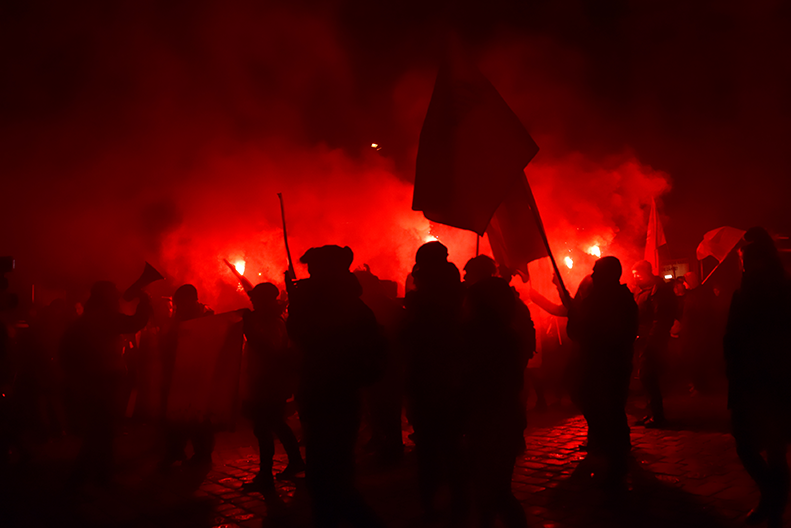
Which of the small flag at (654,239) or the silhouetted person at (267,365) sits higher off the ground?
the small flag at (654,239)

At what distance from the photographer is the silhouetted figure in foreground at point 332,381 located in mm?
2887

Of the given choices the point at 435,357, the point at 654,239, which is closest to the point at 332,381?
the point at 435,357

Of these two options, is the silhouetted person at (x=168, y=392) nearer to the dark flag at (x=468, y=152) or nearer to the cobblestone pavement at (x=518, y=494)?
the cobblestone pavement at (x=518, y=494)

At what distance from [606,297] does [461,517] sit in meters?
1.97

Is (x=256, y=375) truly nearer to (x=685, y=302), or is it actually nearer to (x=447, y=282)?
(x=447, y=282)

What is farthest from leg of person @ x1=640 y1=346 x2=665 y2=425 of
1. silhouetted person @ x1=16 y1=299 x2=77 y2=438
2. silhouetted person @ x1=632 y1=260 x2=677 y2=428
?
silhouetted person @ x1=16 y1=299 x2=77 y2=438

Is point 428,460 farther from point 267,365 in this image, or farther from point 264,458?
point 267,365

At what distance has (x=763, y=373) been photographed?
3.38m

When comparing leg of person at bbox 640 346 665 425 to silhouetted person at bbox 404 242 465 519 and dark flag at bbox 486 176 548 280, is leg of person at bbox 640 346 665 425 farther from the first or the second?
silhouetted person at bbox 404 242 465 519

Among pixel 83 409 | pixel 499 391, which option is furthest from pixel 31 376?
pixel 499 391

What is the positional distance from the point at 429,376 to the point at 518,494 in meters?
1.39

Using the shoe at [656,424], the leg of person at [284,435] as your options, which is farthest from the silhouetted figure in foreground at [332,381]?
the shoe at [656,424]

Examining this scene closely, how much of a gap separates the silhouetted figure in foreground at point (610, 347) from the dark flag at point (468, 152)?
0.69 meters

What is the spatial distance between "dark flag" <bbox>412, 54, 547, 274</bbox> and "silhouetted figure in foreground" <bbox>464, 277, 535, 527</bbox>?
1575mm
